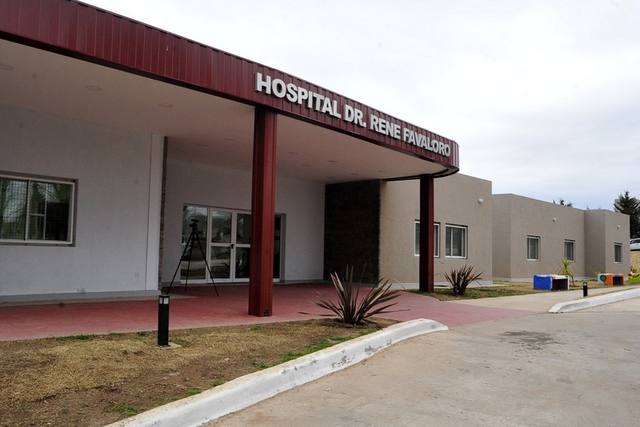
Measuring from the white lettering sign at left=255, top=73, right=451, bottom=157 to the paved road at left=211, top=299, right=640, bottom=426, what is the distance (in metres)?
4.71

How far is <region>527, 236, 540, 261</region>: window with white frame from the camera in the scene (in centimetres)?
2903

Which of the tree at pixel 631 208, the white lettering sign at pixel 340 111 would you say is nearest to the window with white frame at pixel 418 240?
the white lettering sign at pixel 340 111

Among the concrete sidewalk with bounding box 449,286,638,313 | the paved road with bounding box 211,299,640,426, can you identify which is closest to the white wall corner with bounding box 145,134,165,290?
the paved road with bounding box 211,299,640,426

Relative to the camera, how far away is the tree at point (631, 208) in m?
66.3

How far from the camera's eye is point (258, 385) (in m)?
5.52

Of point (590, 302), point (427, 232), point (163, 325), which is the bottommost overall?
point (590, 302)

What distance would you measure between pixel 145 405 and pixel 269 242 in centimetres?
534

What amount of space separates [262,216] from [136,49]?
3.45 meters

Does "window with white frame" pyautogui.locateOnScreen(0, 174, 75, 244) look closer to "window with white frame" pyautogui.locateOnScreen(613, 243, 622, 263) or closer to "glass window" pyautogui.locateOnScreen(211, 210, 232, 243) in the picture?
"glass window" pyautogui.locateOnScreen(211, 210, 232, 243)

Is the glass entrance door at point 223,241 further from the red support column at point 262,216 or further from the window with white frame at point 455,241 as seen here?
the window with white frame at point 455,241

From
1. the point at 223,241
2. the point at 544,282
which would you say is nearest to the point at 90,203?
the point at 223,241

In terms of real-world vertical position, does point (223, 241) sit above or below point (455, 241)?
below

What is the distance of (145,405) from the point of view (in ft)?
15.7

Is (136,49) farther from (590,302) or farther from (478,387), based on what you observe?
(590,302)
